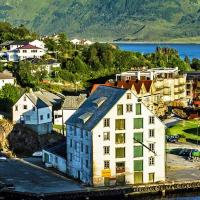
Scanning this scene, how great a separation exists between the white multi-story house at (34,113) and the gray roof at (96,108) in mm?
21623

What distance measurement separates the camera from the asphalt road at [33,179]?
220ft

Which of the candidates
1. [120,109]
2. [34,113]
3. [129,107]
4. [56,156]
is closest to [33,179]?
[56,156]

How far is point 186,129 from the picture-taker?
337 feet

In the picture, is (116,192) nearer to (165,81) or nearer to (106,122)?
(106,122)

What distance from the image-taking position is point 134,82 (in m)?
118

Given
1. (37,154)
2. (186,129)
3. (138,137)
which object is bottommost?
(37,154)

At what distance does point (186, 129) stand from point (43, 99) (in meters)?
21.3

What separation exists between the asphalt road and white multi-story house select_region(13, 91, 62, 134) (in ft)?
49.6

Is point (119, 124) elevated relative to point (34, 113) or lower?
elevated

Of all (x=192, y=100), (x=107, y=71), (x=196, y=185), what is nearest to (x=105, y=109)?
(x=196, y=185)

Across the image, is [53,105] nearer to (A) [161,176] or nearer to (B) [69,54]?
(A) [161,176]

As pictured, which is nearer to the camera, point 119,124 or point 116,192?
point 116,192

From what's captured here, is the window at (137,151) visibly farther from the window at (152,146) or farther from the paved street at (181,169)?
the paved street at (181,169)

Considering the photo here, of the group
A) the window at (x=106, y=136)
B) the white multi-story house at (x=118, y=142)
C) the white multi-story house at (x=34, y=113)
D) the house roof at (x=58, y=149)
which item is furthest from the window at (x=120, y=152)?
the white multi-story house at (x=34, y=113)
